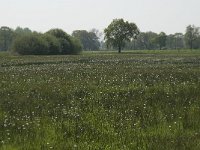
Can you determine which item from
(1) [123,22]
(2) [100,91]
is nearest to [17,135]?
(2) [100,91]

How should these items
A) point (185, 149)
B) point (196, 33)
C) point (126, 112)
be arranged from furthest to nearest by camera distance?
point (196, 33) < point (126, 112) < point (185, 149)

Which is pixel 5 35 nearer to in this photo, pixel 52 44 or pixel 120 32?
pixel 120 32

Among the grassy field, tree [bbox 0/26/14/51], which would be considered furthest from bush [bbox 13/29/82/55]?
tree [bbox 0/26/14/51]

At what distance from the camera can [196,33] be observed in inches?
6939

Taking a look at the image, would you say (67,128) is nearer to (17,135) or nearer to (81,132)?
(81,132)

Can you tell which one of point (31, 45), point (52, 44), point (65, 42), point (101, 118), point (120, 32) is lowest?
point (101, 118)

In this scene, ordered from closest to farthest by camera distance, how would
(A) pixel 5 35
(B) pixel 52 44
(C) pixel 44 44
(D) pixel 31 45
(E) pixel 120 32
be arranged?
1. (D) pixel 31 45
2. (C) pixel 44 44
3. (B) pixel 52 44
4. (E) pixel 120 32
5. (A) pixel 5 35

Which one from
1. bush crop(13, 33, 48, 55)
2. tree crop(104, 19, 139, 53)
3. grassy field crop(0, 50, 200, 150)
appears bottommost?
grassy field crop(0, 50, 200, 150)

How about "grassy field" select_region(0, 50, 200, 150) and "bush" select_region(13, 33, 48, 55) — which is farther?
"bush" select_region(13, 33, 48, 55)

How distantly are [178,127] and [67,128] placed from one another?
3.46 m

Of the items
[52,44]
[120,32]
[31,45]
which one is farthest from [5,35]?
[31,45]

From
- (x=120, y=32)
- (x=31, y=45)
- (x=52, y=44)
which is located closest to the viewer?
(x=31, y=45)

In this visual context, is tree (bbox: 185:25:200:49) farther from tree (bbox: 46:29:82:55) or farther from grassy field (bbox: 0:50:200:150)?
grassy field (bbox: 0:50:200:150)

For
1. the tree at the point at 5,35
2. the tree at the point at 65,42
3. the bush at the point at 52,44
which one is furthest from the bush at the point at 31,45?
the tree at the point at 5,35
